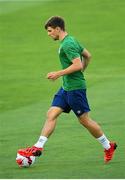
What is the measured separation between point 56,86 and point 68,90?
6.33m

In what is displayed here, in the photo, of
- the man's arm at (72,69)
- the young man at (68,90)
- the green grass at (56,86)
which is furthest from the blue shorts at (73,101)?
the green grass at (56,86)

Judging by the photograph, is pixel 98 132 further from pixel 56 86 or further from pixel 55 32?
pixel 56 86

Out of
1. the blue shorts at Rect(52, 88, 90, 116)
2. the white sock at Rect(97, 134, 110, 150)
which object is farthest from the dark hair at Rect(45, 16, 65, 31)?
the white sock at Rect(97, 134, 110, 150)

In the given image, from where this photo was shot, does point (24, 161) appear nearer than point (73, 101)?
Yes

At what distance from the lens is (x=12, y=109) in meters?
15.1

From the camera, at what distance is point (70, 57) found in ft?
35.2

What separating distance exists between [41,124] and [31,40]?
28.8ft

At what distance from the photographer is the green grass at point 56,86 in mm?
10891

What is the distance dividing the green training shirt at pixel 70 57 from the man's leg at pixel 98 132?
40 centimetres

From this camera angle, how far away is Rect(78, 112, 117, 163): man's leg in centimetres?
1102

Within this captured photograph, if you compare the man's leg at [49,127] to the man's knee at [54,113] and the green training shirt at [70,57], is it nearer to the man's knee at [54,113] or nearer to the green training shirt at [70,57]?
the man's knee at [54,113]

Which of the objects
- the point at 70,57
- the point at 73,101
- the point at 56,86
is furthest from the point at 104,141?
the point at 56,86

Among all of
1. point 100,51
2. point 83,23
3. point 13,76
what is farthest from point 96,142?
point 83,23

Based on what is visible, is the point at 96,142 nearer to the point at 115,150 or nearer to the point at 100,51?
the point at 115,150
